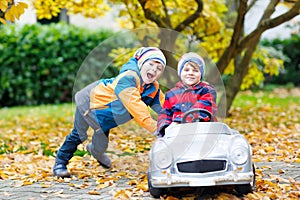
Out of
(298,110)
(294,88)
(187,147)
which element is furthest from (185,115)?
(294,88)

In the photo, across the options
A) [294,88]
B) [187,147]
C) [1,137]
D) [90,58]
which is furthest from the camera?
[294,88]

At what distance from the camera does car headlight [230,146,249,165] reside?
375 cm

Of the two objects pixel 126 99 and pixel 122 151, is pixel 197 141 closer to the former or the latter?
pixel 126 99

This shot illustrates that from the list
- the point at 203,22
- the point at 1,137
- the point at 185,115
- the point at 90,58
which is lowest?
the point at 1,137

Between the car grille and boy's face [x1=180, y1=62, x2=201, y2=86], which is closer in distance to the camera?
the car grille

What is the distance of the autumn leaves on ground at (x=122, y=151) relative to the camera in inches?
173

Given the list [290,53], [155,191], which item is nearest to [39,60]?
[290,53]

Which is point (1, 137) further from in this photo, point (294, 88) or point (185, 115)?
point (294, 88)

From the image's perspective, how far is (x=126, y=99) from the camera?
4.37 m

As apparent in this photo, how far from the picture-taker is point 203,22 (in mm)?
8562

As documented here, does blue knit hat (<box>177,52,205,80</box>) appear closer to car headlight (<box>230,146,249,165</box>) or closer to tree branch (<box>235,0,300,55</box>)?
car headlight (<box>230,146,249,165</box>)

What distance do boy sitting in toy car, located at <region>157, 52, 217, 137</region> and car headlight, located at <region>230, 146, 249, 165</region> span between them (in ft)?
1.45

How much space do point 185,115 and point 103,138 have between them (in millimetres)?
1043

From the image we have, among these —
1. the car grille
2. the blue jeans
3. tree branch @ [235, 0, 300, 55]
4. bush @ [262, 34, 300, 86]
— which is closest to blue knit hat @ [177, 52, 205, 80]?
the car grille
